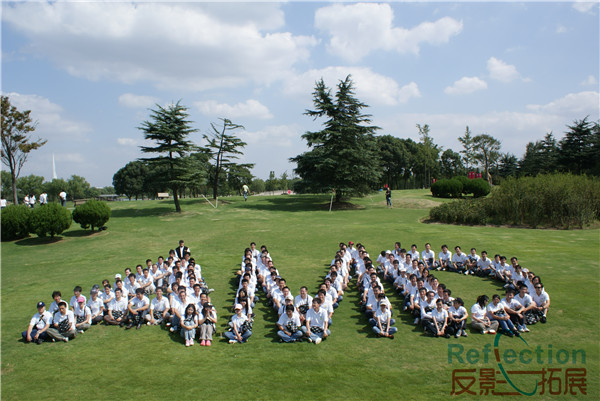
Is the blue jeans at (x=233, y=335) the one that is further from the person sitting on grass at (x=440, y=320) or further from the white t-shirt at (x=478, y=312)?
the white t-shirt at (x=478, y=312)

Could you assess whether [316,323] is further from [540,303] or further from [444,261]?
[444,261]

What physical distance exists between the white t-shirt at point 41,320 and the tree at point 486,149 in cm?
7358

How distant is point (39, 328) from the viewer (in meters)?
9.41

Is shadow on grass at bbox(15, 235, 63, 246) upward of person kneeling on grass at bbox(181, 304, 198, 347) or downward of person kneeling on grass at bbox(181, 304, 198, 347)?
upward

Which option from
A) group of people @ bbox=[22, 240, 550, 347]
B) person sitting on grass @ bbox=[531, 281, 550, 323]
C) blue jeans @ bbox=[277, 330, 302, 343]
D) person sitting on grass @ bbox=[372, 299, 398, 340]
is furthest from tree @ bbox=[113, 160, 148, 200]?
person sitting on grass @ bbox=[531, 281, 550, 323]

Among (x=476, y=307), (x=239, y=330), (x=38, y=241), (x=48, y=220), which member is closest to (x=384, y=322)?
(x=476, y=307)

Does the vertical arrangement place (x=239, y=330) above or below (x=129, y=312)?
below

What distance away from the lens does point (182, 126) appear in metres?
31.5

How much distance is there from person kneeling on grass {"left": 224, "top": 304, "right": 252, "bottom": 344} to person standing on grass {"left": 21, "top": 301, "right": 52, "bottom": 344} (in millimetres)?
4517

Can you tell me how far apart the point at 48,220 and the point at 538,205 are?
2870 cm

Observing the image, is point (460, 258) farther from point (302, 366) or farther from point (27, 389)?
point (27, 389)

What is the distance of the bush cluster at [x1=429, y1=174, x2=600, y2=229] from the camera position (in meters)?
22.9

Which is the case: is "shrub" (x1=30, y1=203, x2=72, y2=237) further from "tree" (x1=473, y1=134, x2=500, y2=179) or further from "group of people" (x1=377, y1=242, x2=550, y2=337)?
"tree" (x1=473, y1=134, x2=500, y2=179)

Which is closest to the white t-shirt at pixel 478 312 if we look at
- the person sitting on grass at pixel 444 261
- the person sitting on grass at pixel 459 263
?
the person sitting on grass at pixel 459 263
